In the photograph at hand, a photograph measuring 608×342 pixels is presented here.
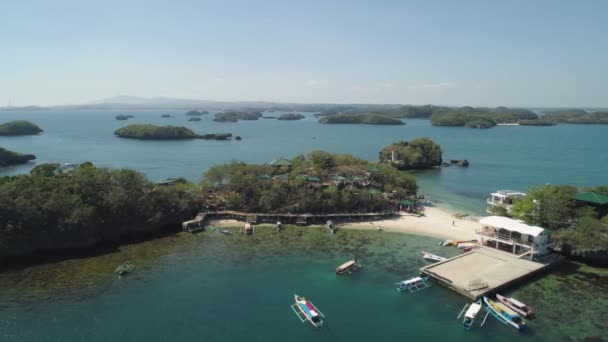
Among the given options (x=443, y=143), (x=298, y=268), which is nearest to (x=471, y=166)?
(x=443, y=143)

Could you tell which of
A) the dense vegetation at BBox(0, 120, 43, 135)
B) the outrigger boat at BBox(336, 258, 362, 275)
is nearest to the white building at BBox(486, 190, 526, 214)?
the outrigger boat at BBox(336, 258, 362, 275)

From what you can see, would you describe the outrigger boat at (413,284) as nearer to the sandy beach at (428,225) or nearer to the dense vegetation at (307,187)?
the sandy beach at (428,225)

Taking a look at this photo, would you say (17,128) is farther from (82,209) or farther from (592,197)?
(592,197)

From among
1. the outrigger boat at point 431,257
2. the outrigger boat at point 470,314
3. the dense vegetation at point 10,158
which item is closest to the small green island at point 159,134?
the dense vegetation at point 10,158

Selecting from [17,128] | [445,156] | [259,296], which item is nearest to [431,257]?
[259,296]

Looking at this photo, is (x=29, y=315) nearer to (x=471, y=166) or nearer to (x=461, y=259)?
(x=461, y=259)
